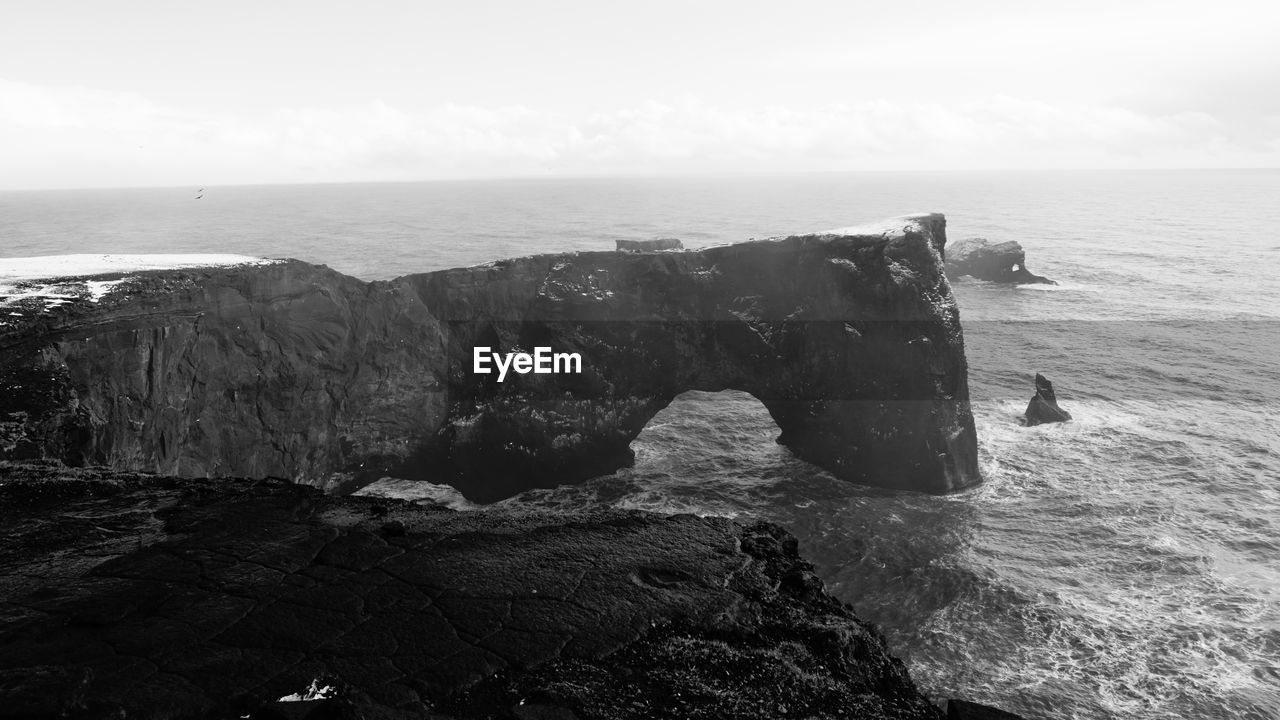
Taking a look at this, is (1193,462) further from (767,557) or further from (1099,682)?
(767,557)

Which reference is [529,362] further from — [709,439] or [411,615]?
[411,615]

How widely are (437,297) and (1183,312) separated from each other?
6747 centimetres

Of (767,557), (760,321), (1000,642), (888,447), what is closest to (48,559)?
(767,557)

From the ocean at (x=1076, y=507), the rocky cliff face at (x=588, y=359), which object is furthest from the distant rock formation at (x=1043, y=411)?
the rocky cliff face at (x=588, y=359)

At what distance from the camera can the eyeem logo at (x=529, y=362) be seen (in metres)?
34.4

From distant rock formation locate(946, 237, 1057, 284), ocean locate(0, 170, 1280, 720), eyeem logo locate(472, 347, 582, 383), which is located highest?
distant rock formation locate(946, 237, 1057, 284)

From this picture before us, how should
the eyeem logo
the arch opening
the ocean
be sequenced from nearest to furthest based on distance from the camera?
the ocean
the eyeem logo
the arch opening

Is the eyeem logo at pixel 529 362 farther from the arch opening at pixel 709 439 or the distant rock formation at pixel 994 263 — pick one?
the distant rock formation at pixel 994 263

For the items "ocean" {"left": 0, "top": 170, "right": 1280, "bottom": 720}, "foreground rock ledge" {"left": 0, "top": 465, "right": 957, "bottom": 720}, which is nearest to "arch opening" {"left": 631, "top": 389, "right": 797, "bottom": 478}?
"ocean" {"left": 0, "top": 170, "right": 1280, "bottom": 720}

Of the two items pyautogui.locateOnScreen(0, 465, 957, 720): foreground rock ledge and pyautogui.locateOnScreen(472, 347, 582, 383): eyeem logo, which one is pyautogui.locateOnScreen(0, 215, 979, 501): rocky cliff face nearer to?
pyautogui.locateOnScreen(472, 347, 582, 383): eyeem logo

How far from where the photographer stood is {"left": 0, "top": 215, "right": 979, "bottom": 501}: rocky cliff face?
2908 centimetres

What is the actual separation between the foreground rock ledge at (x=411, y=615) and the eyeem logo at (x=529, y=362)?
20521 millimetres

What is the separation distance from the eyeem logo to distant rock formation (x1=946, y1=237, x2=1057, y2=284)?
6538 centimetres

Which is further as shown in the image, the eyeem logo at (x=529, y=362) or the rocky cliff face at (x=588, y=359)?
the eyeem logo at (x=529, y=362)
